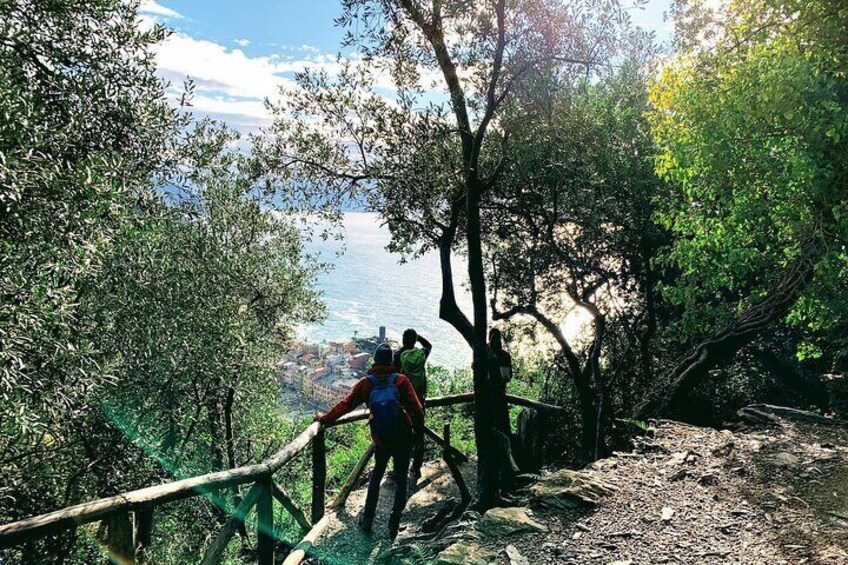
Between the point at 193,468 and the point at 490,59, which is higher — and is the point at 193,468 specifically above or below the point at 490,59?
below

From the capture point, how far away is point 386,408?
257 inches

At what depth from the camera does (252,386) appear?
14.5 meters

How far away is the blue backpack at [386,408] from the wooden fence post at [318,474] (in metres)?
0.75

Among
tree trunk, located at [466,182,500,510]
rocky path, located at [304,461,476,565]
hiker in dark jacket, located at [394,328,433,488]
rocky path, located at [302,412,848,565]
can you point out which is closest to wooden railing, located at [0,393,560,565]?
rocky path, located at [304,461,476,565]

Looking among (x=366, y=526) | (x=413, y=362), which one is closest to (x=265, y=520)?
(x=366, y=526)

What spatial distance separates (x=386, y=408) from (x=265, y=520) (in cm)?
191

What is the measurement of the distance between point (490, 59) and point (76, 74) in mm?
6563

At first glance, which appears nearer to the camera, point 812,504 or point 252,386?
point 812,504

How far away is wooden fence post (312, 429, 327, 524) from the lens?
22.2 feet

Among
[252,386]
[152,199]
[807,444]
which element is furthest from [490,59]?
[252,386]

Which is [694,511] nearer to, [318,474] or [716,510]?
[716,510]

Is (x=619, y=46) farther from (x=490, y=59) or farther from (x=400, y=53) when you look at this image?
(x=400, y=53)

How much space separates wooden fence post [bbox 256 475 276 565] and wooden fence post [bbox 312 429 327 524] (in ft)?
4.55

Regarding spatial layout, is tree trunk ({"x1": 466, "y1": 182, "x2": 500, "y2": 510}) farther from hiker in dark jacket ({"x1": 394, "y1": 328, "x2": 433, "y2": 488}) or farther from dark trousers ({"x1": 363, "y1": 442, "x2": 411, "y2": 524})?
dark trousers ({"x1": 363, "y1": 442, "x2": 411, "y2": 524})
